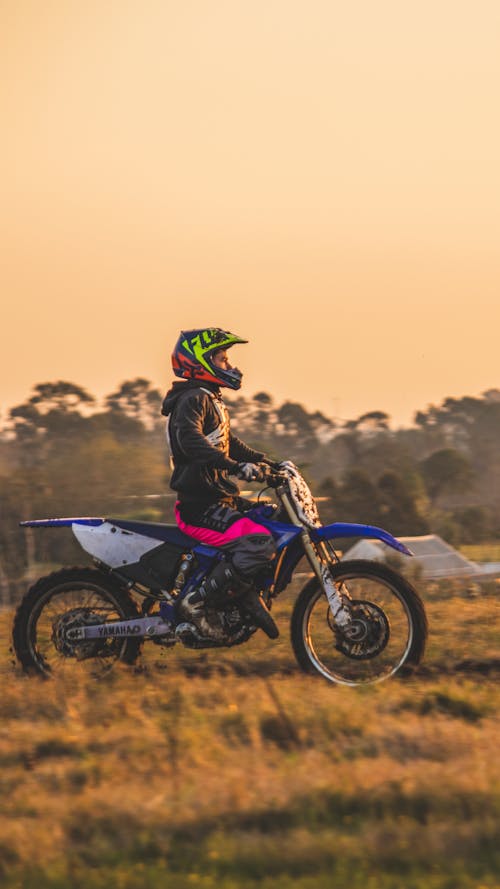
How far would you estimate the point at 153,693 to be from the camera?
7.45 metres

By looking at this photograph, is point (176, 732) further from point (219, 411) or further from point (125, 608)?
point (219, 411)

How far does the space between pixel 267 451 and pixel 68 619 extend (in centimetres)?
7138

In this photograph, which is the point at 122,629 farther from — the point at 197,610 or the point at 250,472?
the point at 250,472

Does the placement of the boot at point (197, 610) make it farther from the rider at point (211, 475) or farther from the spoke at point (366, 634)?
the spoke at point (366, 634)

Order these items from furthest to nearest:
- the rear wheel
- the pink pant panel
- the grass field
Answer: the rear wheel → the pink pant panel → the grass field

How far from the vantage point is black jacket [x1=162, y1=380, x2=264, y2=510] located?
7.84 m

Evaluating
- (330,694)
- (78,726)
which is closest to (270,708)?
(330,694)

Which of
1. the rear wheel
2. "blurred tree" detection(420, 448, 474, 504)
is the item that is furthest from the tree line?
the rear wheel

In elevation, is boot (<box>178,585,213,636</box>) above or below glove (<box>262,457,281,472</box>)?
below

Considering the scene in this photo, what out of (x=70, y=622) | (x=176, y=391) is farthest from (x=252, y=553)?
(x=70, y=622)

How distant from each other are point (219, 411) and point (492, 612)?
382 cm

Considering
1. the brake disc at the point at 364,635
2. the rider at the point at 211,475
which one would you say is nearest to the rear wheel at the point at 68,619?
the rider at the point at 211,475

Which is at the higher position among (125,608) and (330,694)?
(125,608)

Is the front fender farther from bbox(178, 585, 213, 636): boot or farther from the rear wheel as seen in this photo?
the rear wheel
